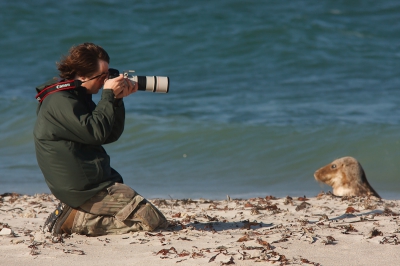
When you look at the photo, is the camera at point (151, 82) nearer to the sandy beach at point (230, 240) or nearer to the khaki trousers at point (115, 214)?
the khaki trousers at point (115, 214)

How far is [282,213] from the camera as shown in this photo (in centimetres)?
634

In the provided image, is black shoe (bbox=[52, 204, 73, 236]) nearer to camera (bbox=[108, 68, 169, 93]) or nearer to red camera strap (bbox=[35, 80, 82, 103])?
red camera strap (bbox=[35, 80, 82, 103])

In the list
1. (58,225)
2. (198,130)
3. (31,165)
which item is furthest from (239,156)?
(58,225)

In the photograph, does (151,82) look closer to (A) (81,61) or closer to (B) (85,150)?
(A) (81,61)

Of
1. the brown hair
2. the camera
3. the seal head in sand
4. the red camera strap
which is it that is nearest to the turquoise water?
the seal head in sand

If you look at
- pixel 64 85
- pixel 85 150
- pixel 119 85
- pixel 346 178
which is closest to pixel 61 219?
pixel 85 150

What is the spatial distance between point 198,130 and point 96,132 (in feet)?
26.1

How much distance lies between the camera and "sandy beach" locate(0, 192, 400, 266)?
14.4 ft

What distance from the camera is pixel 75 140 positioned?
4730mm

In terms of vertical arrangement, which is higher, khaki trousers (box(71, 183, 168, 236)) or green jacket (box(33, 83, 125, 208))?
green jacket (box(33, 83, 125, 208))

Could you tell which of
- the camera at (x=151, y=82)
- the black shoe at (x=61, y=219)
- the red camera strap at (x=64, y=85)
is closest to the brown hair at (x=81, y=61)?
the red camera strap at (x=64, y=85)

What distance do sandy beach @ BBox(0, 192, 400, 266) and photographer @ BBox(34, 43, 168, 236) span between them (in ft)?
0.40

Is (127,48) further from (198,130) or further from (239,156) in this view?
(239,156)

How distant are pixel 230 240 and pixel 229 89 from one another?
11.4 meters
